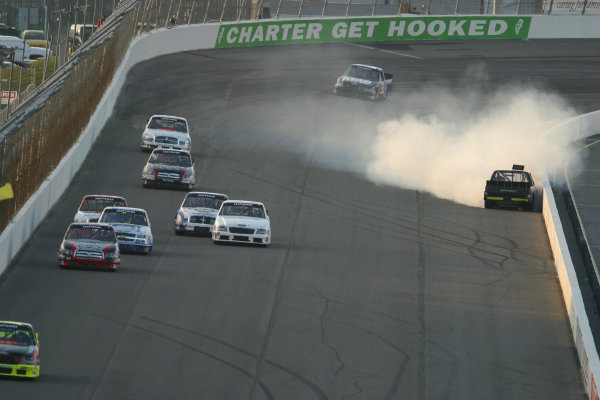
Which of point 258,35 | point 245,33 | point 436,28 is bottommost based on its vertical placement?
point 245,33

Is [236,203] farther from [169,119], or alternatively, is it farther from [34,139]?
[169,119]

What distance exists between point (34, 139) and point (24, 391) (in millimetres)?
13657

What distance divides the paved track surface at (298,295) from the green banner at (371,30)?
18130 mm

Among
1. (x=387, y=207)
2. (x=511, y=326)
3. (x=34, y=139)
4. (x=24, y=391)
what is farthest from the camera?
(x=387, y=207)

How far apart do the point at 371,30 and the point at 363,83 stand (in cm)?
1500

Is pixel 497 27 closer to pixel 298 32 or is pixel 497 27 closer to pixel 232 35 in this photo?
pixel 298 32

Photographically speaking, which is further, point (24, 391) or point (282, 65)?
point (282, 65)

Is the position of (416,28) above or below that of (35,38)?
below

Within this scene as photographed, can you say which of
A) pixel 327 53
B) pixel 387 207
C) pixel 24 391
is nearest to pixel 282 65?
pixel 327 53

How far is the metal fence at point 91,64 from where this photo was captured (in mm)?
30406

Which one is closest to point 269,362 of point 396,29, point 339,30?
point 339,30

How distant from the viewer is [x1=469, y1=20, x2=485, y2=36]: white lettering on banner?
7181cm

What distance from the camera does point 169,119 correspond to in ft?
148

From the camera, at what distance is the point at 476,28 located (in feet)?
236
